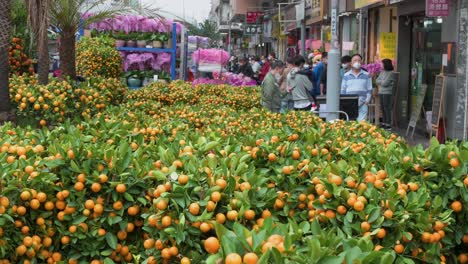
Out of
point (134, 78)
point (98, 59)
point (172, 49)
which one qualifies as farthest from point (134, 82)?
point (98, 59)

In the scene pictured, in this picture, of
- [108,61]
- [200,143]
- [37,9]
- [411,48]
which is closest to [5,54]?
[37,9]

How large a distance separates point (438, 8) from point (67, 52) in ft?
25.8

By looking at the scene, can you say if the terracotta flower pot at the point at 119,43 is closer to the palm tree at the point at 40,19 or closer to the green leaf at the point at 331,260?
the palm tree at the point at 40,19

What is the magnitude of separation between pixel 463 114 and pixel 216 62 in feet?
32.5

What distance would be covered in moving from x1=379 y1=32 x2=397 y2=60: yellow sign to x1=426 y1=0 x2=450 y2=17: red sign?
6403mm

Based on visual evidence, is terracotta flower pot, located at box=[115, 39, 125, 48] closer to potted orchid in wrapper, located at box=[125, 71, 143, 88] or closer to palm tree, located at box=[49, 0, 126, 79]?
potted orchid in wrapper, located at box=[125, 71, 143, 88]

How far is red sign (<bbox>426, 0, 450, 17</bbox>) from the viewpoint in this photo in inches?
621

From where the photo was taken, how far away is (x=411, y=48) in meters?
Answer: 21.8

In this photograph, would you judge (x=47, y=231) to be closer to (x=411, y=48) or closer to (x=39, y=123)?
(x=39, y=123)

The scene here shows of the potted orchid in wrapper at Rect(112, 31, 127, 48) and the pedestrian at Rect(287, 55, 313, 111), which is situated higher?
the potted orchid in wrapper at Rect(112, 31, 127, 48)

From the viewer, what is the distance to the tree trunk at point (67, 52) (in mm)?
11109

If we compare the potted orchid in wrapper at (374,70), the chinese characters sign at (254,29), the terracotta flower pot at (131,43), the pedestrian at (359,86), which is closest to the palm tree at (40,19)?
the pedestrian at (359,86)

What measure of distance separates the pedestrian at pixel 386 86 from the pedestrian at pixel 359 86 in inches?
90.1

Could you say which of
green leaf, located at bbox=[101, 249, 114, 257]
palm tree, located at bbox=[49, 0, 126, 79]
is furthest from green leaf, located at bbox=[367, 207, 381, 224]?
palm tree, located at bbox=[49, 0, 126, 79]
